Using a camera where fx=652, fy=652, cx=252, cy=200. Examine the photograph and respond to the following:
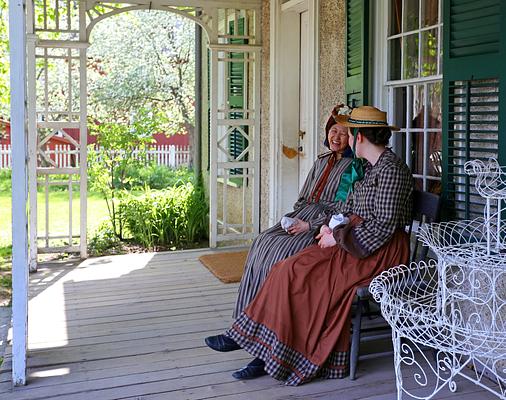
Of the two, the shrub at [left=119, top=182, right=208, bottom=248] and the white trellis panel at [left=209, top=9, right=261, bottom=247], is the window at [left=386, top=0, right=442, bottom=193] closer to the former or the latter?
the white trellis panel at [left=209, top=9, right=261, bottom=247]

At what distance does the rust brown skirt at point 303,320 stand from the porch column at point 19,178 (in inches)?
39.8

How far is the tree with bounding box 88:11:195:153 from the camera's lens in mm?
13461

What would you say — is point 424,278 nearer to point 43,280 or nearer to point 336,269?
point 336,269

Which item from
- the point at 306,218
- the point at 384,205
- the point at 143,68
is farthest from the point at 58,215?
the point at 384,205

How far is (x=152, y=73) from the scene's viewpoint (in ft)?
44.4

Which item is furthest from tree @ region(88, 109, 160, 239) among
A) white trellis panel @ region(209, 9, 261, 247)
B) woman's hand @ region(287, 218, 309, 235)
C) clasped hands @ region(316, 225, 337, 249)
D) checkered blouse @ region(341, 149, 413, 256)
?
checkered blouse @ region(341, 149, 413, 256)

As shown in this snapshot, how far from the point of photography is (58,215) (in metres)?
10.4

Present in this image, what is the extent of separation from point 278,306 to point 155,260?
3074mm

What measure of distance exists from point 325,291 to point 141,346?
1192 mm

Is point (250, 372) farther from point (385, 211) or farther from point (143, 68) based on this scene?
point (143, 68)

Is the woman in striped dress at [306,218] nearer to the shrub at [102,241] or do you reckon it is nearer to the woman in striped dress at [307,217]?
the woman in striped dress at [307,217]

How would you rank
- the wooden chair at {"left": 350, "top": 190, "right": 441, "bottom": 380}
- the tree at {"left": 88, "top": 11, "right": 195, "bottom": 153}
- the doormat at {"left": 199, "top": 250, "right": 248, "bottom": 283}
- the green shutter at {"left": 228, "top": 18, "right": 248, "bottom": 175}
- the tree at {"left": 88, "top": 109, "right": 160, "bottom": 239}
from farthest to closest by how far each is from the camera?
1. the tree at {"left": 88, "top": 11, "right": 195, "bottom": 153}
2. the tree at {"left": 88, "top": 109, "right": 160, "bottom": 239}
3. the green shutter at {"left": 228, "top": 18, "right": 248, "bottom": 175}
4. the doormat at {"left": 199, "top": 250, "right": 248, "bottom": 283}
5. the wooden chair at {"left": 350, "top": 190, "right": 441, "bottom": 380}

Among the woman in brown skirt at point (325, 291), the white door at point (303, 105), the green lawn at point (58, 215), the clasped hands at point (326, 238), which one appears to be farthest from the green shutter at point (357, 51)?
the green lawn at point (58, 215)

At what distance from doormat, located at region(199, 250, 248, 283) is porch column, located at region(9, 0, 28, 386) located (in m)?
2.24
